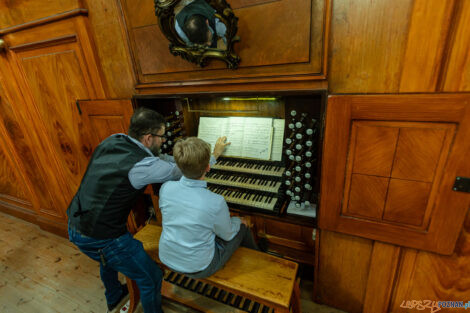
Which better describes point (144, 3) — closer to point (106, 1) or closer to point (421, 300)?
point (106, 1)

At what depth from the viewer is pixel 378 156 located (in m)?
1.34

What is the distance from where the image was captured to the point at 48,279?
8.30 feet

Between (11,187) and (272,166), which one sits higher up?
(272,166)

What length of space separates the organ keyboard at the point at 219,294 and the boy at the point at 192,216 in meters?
0.56

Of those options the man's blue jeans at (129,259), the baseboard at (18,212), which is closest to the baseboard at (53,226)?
the baseboard at (18,212)

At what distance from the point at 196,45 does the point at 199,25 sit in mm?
129

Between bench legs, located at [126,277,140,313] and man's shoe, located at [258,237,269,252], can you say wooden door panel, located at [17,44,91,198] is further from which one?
man's shoe, located at [258,237,269,252]

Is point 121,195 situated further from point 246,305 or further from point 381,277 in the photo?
point 381,277

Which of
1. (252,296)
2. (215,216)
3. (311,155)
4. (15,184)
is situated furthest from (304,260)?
(15,184)

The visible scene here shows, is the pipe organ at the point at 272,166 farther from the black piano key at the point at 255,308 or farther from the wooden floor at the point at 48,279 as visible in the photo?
the wooden floor at the point at 48,279

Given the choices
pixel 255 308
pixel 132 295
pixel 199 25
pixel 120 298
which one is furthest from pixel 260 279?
pixel 199 25

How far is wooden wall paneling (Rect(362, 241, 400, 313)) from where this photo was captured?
154cm

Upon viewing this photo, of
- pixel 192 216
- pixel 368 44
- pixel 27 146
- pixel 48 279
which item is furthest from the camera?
pixel 27 146

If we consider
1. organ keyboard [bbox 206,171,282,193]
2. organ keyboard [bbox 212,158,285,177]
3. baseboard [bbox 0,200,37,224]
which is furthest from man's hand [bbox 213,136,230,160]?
baseboard [bbox 0,200,37,224]
